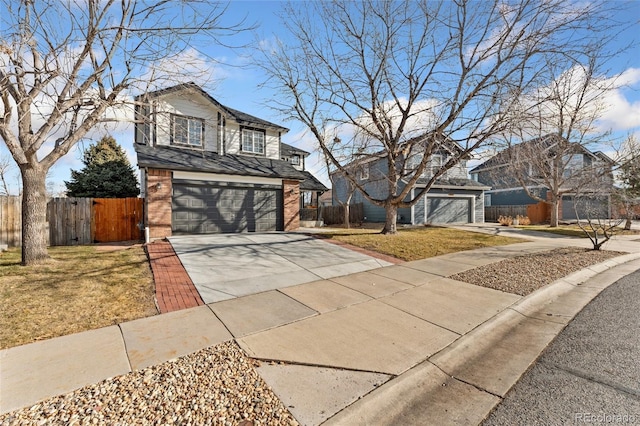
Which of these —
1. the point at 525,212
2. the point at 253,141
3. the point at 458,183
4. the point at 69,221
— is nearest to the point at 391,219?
the point at 253,141

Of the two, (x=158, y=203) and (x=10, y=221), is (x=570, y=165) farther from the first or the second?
(x=10, y=221)

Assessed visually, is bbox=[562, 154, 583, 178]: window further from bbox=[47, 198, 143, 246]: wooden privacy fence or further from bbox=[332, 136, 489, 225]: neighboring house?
bbox=[47, 198, 143, 246]: wooden privacy fence

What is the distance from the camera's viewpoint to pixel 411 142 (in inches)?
452

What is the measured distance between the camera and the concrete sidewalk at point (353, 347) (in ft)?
7.80

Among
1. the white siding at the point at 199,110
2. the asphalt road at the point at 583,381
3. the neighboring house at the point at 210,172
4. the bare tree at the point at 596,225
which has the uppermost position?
the white siding at the point at 199,110

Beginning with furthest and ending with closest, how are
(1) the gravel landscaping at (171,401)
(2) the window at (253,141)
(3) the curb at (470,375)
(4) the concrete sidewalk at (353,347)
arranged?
(2) the window at (253,141) < (4) the concrete sidewalk at (353,347) < (3) the curb at (470,375) < (1) the gravel landscaping at (171,401)

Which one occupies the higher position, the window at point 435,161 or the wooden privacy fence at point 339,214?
the window at point 435,161

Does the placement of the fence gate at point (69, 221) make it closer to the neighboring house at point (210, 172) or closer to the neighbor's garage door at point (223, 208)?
the neighboring house at point (210, 172)

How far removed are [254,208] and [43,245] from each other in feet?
24.9

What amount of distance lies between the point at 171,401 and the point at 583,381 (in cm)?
386

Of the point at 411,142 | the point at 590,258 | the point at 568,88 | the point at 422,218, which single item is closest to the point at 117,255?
the point at 411,142

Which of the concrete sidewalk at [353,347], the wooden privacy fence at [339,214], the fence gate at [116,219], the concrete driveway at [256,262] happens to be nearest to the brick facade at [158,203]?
the concrete driveway at [256,262]

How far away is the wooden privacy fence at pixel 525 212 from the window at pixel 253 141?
894 inches

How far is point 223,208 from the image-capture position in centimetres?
1224
